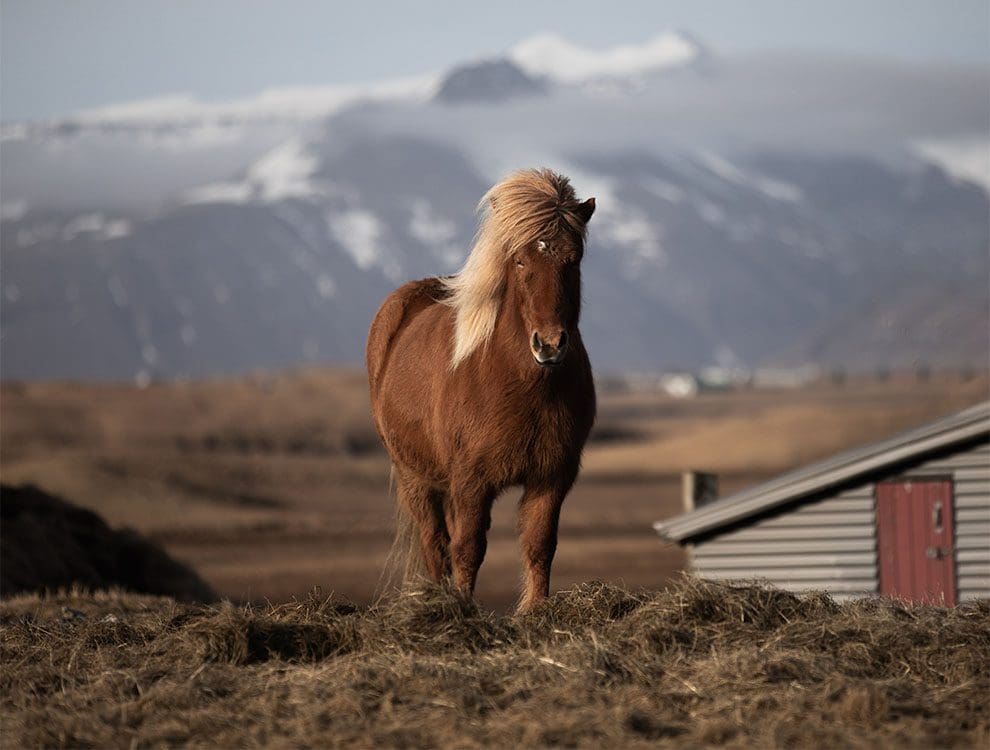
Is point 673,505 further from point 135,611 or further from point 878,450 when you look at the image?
point 135,611

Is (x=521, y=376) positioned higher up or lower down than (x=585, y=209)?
lower down

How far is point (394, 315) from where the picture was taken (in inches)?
421

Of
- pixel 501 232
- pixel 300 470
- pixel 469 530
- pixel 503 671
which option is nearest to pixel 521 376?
pixel 501 232

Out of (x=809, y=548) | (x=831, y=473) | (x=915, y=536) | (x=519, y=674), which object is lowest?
(x=519, y=674)

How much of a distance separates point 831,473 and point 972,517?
58.2 inches

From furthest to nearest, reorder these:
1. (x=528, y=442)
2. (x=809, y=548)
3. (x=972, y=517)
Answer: (x=809, y=548) → (x=972, y=517) → (x=528, y=442)

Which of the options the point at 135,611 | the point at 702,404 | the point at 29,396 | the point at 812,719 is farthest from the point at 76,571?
the point at 702,404

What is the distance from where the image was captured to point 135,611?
9758mm

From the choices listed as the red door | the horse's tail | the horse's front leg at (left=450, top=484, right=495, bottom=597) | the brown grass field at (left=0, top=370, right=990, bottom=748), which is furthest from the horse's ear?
the red door

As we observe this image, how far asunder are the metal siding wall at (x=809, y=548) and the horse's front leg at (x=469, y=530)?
8.36 m

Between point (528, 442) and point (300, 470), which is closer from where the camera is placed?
point (528, 442)

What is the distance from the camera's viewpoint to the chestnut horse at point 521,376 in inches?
316

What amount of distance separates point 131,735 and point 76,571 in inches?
405

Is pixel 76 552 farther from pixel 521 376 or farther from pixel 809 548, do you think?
pixel 521 376
